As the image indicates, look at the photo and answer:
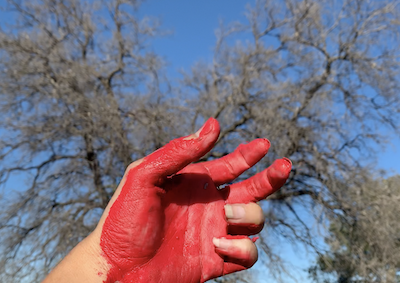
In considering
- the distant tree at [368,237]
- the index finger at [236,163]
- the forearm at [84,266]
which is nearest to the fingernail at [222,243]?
the index finger at [236,163]

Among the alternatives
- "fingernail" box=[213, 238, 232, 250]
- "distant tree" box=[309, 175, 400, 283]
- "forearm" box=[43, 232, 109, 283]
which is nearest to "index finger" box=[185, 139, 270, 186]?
"fingernail" box=[213, 238, 232, 250]

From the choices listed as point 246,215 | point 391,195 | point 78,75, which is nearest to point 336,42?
point 391,195

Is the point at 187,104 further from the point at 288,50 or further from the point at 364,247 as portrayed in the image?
the point at 364,247

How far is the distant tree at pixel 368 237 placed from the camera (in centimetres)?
753

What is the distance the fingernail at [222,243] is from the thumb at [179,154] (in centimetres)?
34

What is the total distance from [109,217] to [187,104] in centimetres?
815

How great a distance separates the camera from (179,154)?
1.37m

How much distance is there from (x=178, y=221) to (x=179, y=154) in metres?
0.34

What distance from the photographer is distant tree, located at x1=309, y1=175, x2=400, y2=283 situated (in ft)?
24.7

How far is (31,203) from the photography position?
8.24 metres

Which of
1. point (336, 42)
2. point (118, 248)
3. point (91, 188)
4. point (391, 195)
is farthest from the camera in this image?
point (91, 188)

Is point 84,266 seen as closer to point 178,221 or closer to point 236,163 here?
point 178,221

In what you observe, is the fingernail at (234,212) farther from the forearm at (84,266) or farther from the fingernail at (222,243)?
the forearm at (84,266)

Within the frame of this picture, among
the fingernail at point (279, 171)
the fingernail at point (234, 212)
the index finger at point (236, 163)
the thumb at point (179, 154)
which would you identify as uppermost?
the thumb at point (179, 154)
